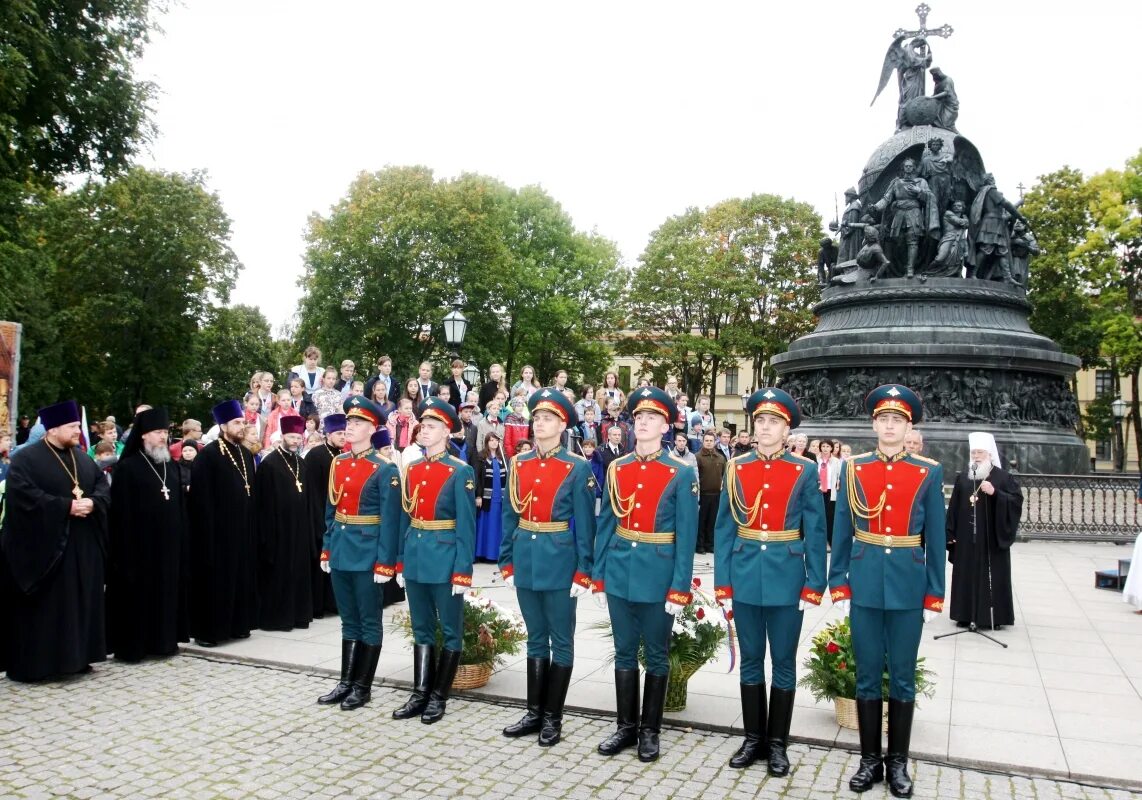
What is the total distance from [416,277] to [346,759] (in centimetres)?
4034

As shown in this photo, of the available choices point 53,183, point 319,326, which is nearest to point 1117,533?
point 53,183

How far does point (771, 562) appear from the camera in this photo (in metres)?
6.30

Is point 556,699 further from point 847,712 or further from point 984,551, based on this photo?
point 984,551

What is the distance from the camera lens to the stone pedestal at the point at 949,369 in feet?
82.7

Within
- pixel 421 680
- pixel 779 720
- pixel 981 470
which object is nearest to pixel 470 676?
pixel 421 680

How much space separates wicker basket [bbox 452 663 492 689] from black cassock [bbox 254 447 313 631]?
132 inches

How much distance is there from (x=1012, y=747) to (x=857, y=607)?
5.79 ft

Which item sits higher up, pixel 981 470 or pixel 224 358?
pixel 224 358

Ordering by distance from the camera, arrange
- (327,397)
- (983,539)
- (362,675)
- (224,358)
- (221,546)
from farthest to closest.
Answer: (224,358) < (327,397) < (983,539) < (221,546) < (362,675)

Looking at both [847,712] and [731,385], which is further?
[731,385]

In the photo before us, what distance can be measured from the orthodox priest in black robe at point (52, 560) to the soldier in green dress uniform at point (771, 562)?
5985mm

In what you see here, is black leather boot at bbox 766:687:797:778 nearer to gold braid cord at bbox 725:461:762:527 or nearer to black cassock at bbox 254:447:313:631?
gold braid cord at bbox 725:461:762:527

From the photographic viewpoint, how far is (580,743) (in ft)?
22.4

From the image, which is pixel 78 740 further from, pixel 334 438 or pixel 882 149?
pixel 882 149
